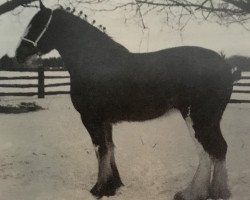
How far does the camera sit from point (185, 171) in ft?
6.67

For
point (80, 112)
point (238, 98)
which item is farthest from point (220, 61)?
point (80, 112)

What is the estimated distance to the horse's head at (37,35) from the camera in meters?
2.02

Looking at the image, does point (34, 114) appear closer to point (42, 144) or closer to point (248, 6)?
point (42, 144)

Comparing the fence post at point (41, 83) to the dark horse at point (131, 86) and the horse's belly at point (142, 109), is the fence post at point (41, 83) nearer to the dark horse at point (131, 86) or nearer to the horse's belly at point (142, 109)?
the dark horse at point (131, 86)

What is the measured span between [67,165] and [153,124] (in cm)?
51

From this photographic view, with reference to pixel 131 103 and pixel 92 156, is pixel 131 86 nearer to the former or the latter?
pixel 131 103

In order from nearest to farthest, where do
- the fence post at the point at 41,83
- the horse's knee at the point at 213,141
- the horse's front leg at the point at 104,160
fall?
the horse's knee at the point at 213,141, the horse's front leg at the point at 104,160, the fence post at the point at 41,83

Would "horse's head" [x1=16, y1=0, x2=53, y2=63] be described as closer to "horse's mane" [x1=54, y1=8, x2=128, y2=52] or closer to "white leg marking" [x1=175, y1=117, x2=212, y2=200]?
"horse's mane" [x1=54, y1=8, x2=128, y2=52]

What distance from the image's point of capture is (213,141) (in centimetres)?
190

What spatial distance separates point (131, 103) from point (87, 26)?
46 cm

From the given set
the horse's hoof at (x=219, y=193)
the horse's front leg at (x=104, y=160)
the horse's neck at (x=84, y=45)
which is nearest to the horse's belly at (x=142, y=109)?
the horse's front leg at (x=104, y=160)

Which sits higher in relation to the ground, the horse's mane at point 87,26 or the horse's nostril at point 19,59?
the horse's mane at point 87,26

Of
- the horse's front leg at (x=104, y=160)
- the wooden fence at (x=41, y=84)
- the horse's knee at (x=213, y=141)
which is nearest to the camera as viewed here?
the horse's knee at (x=213, y=141)

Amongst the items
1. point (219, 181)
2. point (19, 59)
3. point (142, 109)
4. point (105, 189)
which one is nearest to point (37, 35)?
point (19, 59)
